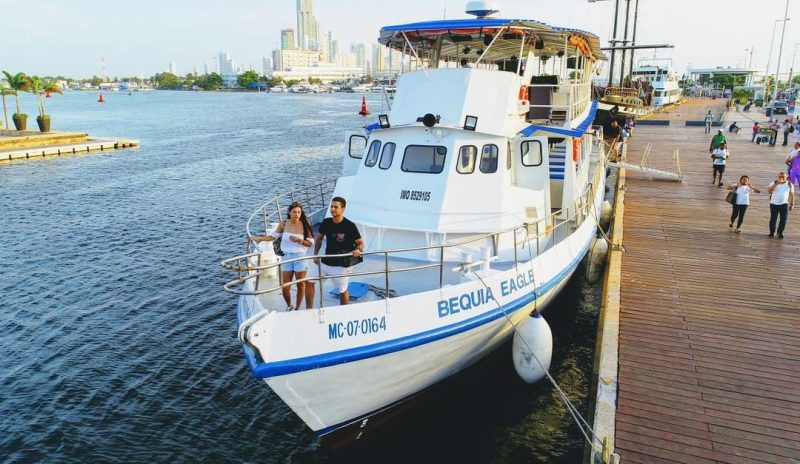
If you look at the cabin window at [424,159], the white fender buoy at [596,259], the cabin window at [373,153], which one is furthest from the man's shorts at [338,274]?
the white fender buoy at [596,259]

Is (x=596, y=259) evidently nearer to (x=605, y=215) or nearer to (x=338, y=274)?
(x=605, y=215)

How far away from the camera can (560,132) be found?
1274 cm

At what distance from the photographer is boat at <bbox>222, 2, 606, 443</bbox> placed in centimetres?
799

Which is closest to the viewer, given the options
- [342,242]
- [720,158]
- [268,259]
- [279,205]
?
[342,242]

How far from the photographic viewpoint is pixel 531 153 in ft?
42.9

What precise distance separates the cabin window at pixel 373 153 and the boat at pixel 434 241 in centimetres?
5

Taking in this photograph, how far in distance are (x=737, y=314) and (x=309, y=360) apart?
27.3 feet

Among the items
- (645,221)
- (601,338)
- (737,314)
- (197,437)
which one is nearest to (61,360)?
(197,437)

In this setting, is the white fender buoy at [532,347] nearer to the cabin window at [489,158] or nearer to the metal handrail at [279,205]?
the cabin window at [489,158]

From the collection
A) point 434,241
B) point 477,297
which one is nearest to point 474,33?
point 434,241

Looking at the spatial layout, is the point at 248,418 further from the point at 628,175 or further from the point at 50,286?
the point at 628,175

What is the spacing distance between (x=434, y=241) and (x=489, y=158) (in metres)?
2.20

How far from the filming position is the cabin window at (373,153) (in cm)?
1247

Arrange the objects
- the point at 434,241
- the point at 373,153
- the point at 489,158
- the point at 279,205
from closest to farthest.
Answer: the point at 434,241 < the point at 489,158 < the point at 373,153 < the point at 279,205
